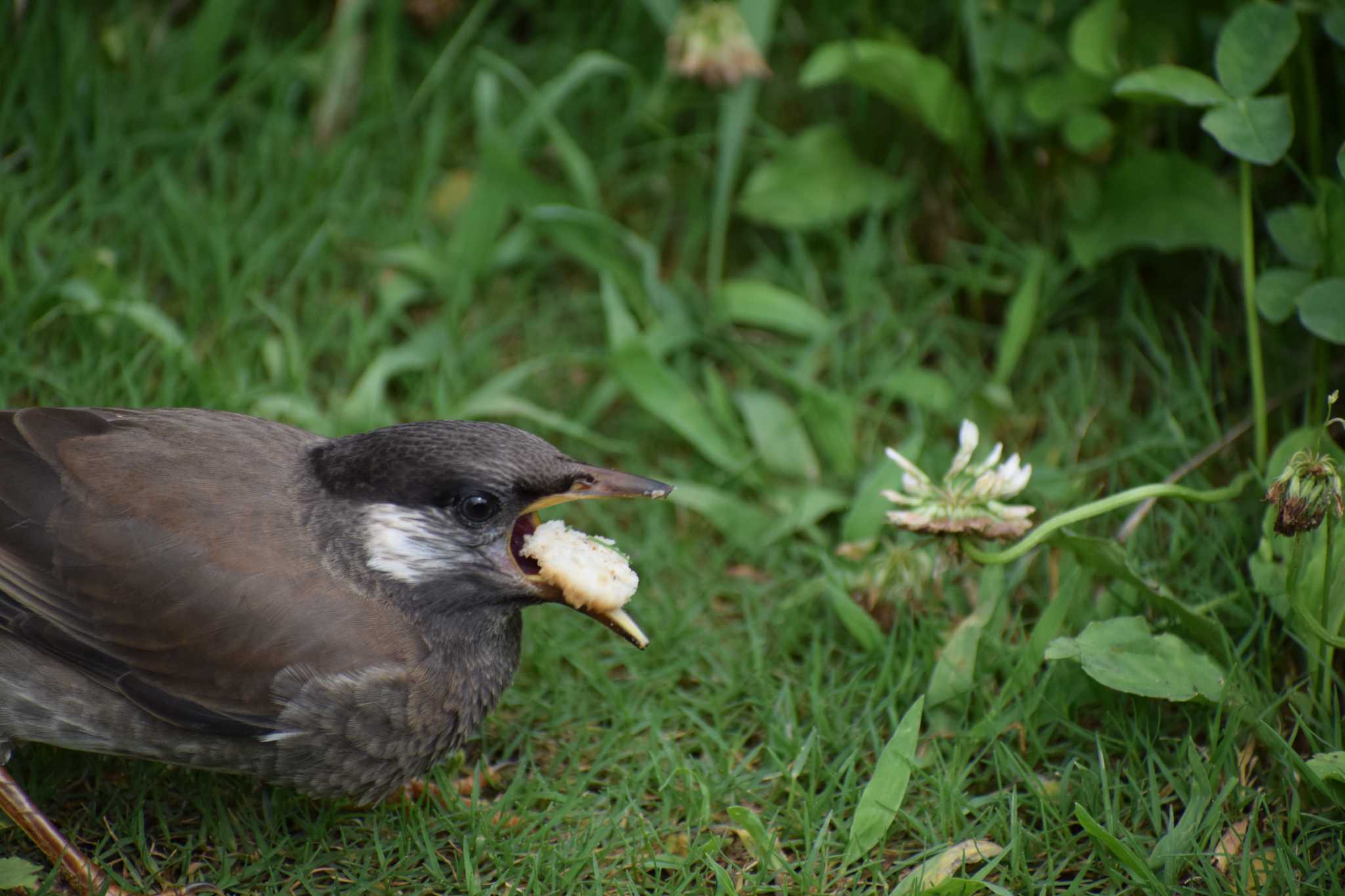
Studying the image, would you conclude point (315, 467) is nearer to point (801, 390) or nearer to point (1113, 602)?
point (801, 390)

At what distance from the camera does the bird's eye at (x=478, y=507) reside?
117 inches

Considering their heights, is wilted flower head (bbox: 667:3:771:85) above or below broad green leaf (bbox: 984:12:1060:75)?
above

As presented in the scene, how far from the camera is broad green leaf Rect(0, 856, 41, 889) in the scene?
2.75m

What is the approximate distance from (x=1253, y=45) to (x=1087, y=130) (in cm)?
77

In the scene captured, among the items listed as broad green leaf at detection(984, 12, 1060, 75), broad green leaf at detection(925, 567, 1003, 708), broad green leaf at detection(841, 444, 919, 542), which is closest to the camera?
broad green leaf at detection(925, 567, 1003, 708)

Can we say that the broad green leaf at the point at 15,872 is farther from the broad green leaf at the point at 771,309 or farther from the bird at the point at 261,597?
the broad green leaf at the point at 771,309

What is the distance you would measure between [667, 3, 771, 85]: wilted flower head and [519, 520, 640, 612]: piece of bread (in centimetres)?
176

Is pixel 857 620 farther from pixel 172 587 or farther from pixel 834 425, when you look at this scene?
pixel 172 587

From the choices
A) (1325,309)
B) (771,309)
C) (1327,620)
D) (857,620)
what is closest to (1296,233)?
(1325,309)

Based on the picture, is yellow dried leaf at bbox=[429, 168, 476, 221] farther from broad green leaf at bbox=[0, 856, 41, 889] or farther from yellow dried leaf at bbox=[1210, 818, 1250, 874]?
yellow dried leaf at bbox=[1210, 818, 1250, 874]

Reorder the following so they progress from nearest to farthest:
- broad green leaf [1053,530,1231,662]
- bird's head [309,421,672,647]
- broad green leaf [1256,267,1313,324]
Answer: bird's head [309,421,672,647], broad green leaf [1053,530,1231,662], broad green leaf [1256,267,1313,324]

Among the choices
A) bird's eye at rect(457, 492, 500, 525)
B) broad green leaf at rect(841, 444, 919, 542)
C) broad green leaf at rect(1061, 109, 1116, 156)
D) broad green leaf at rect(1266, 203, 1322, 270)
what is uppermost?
broad green leaf at rect(1061, 109, 1116, 156)

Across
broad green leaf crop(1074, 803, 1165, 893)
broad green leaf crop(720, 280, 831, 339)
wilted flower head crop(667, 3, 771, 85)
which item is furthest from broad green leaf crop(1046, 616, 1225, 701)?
wilted flower head crop(667, 3, 771, 85)

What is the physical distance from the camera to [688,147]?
4816 mm
